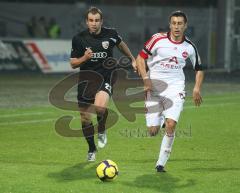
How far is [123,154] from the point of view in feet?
43.0

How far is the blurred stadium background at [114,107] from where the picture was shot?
1056 centimetres

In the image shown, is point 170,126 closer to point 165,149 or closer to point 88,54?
point 165,149

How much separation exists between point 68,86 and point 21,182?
1768 cm

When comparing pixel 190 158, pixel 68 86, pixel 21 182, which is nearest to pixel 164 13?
pixel 68 86

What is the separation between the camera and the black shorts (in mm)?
12336

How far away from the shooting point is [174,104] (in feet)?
36.1

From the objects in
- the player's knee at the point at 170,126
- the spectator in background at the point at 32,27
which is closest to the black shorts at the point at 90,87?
the player's knee at the point at 170,126

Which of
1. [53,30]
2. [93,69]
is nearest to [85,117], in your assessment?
[93,69]

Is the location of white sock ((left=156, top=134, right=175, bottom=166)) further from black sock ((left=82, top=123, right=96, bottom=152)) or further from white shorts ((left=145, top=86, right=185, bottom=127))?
black sock ((left=82, top=123, right=96, bottom=152))

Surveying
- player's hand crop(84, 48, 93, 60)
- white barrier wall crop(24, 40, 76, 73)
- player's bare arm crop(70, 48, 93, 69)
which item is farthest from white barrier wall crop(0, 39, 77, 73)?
player's hand crop(84, 48, 93, 60)

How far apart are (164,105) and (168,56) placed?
0.72 metres

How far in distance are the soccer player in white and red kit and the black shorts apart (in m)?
1.20

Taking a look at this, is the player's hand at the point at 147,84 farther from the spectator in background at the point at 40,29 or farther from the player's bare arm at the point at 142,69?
the spectator in background at the point at 40,29

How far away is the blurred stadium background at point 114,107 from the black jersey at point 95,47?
5.05 feet
